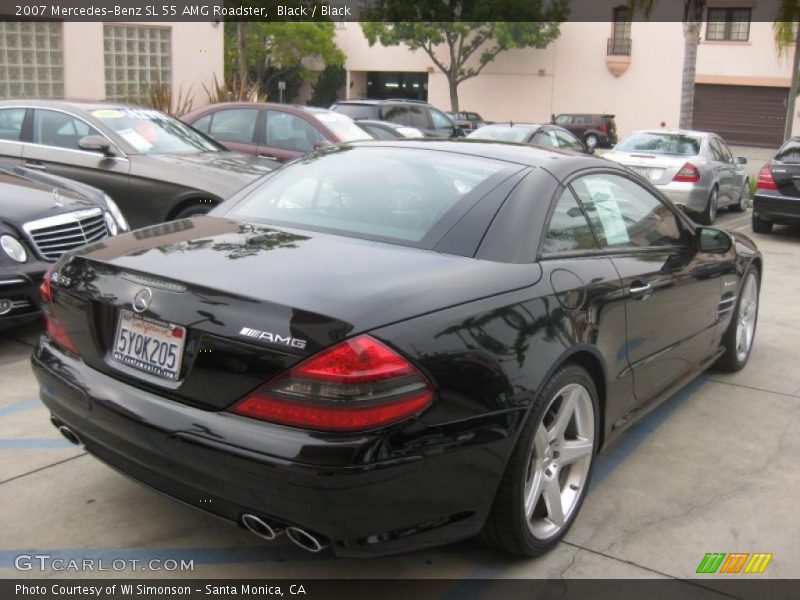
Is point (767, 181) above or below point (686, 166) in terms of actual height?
below

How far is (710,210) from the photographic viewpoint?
43.2 feet

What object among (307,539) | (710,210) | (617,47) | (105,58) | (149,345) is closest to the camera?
(307,539)

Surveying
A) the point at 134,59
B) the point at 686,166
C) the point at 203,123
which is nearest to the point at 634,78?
the point at 134,59

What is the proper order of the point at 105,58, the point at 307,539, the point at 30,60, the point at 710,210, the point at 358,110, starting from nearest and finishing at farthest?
the point at 307,539
the point at 710,210
the point at 358,110
the point at 30,60
the point at 105,58

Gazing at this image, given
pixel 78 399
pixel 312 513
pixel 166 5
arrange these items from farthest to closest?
1. pixel 166 5
2. pixel 78 399
3. pixel 312 513

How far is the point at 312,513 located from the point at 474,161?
1885 mm

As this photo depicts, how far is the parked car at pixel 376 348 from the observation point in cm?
261

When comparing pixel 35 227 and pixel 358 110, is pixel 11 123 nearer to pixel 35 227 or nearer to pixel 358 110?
pixel 35 227

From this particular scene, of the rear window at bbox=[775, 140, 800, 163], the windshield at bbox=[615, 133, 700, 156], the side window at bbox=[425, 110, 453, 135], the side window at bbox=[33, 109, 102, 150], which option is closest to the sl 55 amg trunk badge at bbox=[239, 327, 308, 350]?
the side window at bbox=[33, 109, 102, 150]

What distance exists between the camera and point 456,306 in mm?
2900

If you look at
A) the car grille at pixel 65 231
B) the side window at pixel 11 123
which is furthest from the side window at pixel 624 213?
the side window at pixel 11 123

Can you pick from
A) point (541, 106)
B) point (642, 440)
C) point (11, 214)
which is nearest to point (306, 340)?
point (642, 440)

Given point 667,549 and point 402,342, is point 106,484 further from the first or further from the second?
point 667,549

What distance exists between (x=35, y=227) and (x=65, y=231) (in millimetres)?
225
